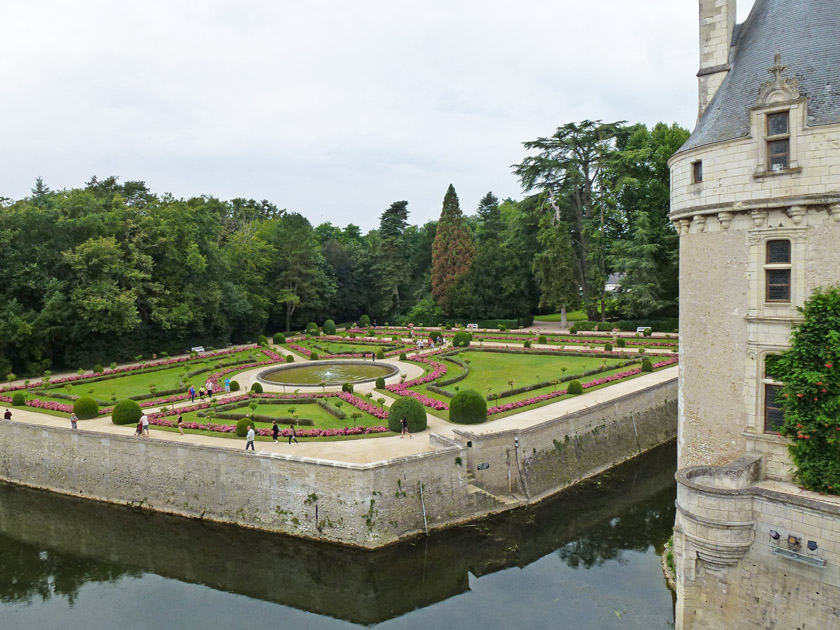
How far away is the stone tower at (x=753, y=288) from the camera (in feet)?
36.7

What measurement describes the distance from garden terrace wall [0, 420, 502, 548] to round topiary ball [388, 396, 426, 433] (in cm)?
191

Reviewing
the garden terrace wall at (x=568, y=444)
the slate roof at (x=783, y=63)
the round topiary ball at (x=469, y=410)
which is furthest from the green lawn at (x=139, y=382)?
the slate roof at (x=783, y=63)

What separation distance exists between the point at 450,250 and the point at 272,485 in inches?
1869

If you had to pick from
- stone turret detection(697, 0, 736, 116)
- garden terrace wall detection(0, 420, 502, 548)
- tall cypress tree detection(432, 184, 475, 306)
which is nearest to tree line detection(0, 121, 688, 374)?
tall cypress tree detection(432, 184, 475, 306)

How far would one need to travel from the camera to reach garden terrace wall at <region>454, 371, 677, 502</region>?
814 inches

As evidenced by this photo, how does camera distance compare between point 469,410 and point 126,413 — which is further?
point 126,413

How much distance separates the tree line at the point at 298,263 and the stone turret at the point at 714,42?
3595 centimetres

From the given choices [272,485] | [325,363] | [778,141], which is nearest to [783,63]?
[778,141]

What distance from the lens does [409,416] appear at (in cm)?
2270

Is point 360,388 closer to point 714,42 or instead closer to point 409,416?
point 409,416

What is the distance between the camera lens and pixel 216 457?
20094 millimetres

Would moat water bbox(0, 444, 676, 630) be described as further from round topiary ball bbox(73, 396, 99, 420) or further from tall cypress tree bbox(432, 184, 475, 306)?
tall cypress tree bbox(432, 184, 475, 306)

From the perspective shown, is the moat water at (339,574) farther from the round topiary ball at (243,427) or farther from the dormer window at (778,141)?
the dormer window at (778,141)

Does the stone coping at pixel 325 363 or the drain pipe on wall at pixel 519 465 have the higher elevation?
the stone coping at pixel 325 363
